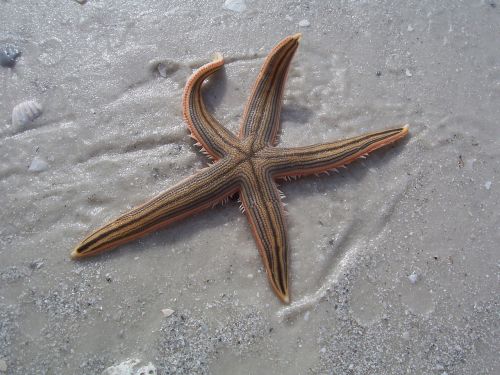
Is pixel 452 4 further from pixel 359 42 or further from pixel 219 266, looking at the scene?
pixel 219 266

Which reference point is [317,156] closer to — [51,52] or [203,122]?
[203,122]

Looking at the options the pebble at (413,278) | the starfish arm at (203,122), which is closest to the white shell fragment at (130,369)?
the starfish arm at (203,122)

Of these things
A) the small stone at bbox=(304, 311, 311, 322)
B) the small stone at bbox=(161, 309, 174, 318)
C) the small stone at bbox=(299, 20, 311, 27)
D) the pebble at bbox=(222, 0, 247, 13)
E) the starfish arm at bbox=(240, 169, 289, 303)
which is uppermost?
the pebble at bbox=(222, 0, 247, 13)

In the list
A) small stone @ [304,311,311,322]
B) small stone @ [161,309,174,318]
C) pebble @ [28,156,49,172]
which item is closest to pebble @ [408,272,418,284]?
Answer: small stone @ [304,311,311,322]

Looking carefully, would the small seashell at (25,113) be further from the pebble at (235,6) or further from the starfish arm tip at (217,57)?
the pebble at (235,6)

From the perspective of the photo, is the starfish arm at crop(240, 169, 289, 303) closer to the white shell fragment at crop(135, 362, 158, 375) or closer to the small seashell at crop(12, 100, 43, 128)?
the white shell fragment at crop(135, 362, 158, 375)
